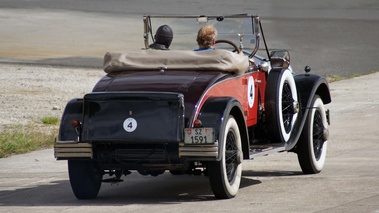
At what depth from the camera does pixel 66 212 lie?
911cm

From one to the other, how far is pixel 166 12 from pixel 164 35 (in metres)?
20.7

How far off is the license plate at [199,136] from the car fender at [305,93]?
1.89 meters

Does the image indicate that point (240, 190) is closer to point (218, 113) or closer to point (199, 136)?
point (218, 113)

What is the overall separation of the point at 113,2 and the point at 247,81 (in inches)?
957

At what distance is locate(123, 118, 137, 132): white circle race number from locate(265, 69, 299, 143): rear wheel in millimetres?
1959

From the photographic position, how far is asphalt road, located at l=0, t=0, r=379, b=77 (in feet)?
76.6


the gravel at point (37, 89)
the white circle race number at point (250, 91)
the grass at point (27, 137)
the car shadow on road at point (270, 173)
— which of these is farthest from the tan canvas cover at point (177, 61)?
the gravel at point (37, 89)

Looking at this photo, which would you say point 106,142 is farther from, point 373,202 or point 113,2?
point 113,2

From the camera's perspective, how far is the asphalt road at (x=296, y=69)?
958cm

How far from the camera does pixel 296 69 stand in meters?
21.7

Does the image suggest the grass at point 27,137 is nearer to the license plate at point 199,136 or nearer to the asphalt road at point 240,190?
the asphalt road at point 240,190

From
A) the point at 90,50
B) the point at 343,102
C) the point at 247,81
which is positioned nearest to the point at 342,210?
the point at 247,81

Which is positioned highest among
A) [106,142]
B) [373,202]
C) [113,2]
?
[113,2]

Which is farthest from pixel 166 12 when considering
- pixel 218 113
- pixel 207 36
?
pixel 218 113
